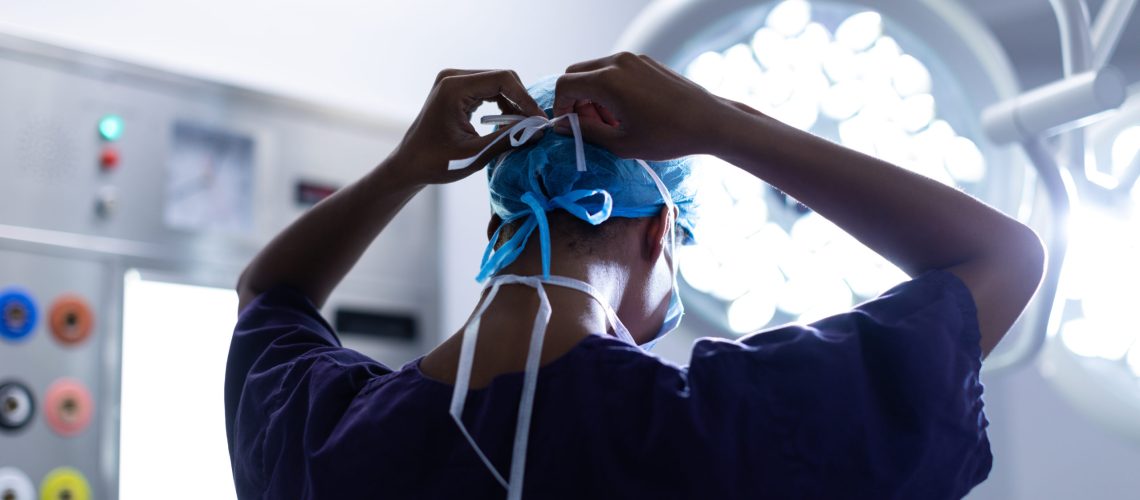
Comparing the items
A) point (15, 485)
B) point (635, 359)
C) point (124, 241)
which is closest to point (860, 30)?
point (635, 359)

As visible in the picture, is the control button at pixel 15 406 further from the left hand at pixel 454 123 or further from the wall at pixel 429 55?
the left hand at pixel 454 123

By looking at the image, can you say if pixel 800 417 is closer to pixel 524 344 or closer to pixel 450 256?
pixel 524 344

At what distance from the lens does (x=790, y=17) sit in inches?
53.1

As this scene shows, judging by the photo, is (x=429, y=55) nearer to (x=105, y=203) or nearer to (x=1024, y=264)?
(x=105, y=203)

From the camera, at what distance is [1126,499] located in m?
2.84

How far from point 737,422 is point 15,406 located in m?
1.42

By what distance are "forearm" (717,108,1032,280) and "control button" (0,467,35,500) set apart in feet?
4.65

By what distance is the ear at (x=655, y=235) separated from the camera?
48.4 inches


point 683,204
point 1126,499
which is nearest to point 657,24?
point 683,204

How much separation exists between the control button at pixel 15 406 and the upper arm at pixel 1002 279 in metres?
1.56

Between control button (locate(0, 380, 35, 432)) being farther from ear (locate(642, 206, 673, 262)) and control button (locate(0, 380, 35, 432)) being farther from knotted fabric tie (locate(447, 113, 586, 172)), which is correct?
ear (locate(642, 206, 673, 262))

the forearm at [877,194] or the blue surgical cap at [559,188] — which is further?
the blue surgical cap at [559,188]

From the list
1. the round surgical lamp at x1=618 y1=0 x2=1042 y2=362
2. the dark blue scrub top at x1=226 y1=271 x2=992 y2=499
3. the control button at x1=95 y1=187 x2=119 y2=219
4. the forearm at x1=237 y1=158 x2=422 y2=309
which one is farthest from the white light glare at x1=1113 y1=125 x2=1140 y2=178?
the control button at x1=95 y1=187 x2=119 y2=219

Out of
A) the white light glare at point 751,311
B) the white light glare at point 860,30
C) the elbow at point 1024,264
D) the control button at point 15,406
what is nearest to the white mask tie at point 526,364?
the white light glare at point 751,311
